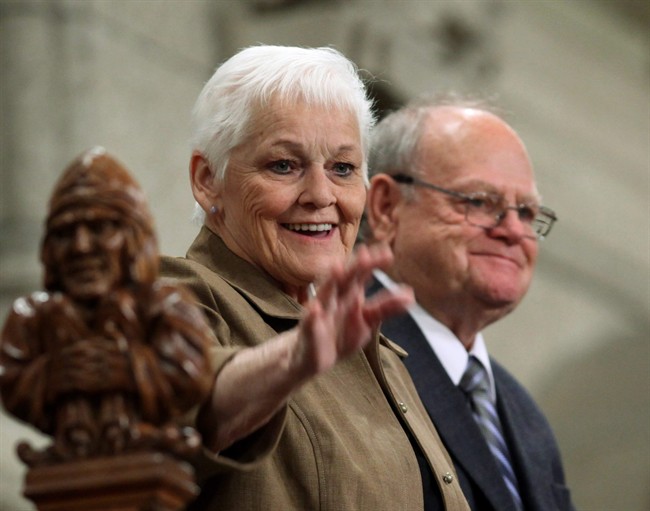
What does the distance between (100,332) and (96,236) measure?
10 centimetres

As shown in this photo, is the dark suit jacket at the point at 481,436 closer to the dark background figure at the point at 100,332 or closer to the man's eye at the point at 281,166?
the man's eye at the point at 281,166

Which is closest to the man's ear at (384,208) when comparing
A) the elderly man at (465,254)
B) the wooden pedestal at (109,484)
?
the elderly man at (465,254)

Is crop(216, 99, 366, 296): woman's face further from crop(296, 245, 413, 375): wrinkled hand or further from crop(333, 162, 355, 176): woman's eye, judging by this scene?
crop(296, 245, 413, 375): wrinkled hand

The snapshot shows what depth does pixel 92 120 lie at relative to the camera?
4.61 meters

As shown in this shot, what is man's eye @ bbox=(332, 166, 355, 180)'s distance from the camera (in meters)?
2.53

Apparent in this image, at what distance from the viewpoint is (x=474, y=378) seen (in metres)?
3.44

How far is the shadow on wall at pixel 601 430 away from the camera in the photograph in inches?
283

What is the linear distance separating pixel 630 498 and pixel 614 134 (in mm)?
1973

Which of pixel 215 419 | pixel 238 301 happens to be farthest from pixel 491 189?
pixel 215 419

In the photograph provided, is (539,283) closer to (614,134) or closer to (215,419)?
(614,134)

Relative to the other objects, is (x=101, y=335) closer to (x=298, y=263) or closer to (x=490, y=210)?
(x=298, y=263)

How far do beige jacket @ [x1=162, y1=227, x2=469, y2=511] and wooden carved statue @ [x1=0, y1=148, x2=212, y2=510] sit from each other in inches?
9.5

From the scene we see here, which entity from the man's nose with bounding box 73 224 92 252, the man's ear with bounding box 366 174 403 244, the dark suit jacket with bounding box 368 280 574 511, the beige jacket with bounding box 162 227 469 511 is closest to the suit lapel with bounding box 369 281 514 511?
the dark suit jacket with bounding box 368 280 574 511

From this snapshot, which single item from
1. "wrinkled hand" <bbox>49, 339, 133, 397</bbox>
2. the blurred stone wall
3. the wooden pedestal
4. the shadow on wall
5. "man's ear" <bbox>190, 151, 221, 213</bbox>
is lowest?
the shadow on wall
